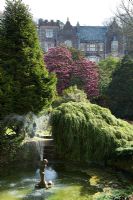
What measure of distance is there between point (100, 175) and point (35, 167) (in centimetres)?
331

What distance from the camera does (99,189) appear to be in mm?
15727

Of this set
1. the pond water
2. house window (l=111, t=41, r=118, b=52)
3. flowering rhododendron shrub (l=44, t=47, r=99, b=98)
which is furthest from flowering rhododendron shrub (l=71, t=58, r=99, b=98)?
house window (l=111, t=41, r=118, b=52)

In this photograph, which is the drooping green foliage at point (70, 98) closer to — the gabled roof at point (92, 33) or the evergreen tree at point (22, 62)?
the evergreen tree at point (22, 62)

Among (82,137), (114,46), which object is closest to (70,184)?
(82,137)

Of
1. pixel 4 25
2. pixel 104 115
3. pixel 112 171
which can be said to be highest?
pixel 4 25

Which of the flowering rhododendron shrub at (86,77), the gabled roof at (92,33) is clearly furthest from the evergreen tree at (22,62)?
the gabled roof at (92,33)

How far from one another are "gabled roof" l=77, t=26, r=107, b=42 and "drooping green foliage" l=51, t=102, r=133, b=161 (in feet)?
187

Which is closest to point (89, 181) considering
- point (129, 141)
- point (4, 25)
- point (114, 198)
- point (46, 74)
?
point (114, 198)

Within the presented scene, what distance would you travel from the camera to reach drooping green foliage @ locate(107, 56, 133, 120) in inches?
1467

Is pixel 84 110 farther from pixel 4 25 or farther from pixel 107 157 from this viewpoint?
pixel 4 25

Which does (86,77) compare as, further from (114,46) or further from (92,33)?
(114,46)

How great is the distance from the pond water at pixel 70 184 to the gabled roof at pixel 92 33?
58.3m

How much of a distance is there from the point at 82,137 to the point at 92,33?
58.2 m

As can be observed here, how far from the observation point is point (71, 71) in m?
37.5
